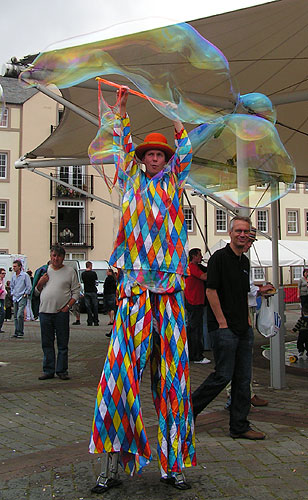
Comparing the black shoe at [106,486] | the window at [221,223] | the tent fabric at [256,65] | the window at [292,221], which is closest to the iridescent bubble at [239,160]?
the tent fabric at [256,65]

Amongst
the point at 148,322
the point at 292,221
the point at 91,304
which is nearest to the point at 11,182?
the point at 91,304

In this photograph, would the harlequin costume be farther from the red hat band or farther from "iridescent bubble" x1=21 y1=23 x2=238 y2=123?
"iridescent bubble" x1=21 y1=23 x2=238 y2=123

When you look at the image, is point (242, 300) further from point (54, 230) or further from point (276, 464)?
point (54, 230)

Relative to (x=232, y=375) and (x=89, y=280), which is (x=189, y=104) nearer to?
(x=232, y=375)

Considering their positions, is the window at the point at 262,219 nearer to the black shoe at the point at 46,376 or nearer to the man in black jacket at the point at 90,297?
the man in black jacket at the point at 90,297

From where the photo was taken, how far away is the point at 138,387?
135 inches

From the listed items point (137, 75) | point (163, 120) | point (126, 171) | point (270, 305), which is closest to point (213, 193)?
point (270, 305)

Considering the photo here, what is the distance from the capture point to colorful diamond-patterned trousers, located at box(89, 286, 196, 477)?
11.1 feet

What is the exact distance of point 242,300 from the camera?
15.2ft

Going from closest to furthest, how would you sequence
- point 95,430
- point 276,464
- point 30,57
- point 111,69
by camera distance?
point 95,430
point 276,464
point 111,69
point 30,57

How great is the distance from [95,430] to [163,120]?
25.3 feet

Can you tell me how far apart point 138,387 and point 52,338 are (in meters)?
4.80

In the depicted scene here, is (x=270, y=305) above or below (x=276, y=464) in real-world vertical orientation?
above

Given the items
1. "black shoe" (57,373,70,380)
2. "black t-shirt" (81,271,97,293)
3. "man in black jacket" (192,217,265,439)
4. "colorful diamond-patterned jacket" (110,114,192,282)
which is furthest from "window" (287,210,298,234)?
"colorful diamond-patterned jacket" (110,114,192,282)
